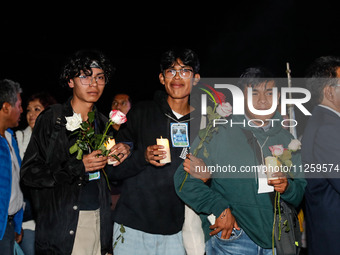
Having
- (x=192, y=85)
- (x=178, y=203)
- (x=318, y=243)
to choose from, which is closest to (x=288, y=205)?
(x=318, y=243)

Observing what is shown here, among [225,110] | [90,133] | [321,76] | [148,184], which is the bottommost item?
[148,184]

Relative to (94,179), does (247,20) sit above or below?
above

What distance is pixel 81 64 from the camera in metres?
3.35

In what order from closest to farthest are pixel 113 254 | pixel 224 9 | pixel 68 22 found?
pixel 113 254, pixel 68 22, pixel 224 9

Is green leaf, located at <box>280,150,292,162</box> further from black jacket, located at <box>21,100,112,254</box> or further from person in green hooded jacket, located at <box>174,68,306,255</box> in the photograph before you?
black jacket, located at <box>21,100,112,254</box>

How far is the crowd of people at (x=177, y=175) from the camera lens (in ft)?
9.74

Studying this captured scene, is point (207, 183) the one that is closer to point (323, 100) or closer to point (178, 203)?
point (178, 203)

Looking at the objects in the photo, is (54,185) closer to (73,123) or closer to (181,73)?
(73,123)

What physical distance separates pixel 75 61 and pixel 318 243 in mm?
2901

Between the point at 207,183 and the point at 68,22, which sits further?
the point at 68,22

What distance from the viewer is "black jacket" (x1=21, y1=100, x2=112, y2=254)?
116 inches

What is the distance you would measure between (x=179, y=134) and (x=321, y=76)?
5.31ft

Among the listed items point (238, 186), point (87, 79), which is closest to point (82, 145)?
point (87, 79)

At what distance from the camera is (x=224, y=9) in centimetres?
1100
